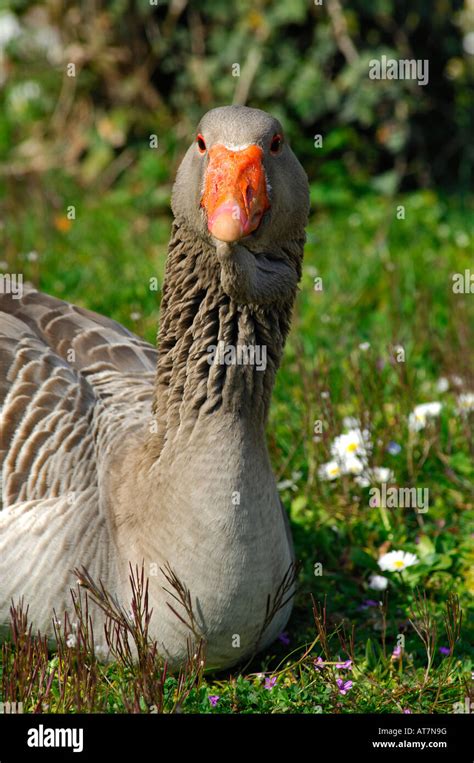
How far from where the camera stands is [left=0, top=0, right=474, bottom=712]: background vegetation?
374 cm

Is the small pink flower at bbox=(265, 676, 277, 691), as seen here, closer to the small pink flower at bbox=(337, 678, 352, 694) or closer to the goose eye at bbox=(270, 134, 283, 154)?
the small pink flower at bbox=(337, 678, 352, 694)

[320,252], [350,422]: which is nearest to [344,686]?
[350,422]

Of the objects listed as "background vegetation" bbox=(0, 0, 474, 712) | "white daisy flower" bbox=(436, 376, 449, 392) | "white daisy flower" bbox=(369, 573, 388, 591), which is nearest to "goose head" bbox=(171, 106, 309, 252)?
"background vegetation" bbox=(0, 0, 474, 712)

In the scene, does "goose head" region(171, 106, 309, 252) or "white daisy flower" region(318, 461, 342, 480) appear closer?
"goose head" region(171, 106, 309, 252)

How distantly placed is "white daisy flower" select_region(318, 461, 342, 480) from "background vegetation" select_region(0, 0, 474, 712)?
0.05m

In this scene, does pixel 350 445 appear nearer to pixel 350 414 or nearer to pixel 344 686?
pixel 350 414

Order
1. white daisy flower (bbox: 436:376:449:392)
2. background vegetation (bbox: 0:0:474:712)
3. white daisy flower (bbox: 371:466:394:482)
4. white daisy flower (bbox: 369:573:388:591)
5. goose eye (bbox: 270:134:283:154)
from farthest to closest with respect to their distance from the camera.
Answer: white daisy flower (bbox: 436:376:449:392), white daisy flower (bbox: 371:466:394:482), white daisy flower (bbox: 369:573:388:591), background vegetation (bbox: 0:0:474:712), goose eye (bbox: 270:134:283:154)

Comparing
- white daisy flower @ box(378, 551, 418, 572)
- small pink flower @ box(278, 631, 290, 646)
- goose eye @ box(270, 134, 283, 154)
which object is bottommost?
small pink flower @ box(278, 631, 290, 646)

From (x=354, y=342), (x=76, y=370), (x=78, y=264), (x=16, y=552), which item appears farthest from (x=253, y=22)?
(x=16, y=552)

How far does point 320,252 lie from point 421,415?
9.51 ft

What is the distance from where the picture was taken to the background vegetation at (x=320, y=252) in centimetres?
374

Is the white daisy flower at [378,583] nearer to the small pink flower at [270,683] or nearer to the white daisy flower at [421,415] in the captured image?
the small pink flower at [270,683]

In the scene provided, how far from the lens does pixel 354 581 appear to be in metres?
4.47

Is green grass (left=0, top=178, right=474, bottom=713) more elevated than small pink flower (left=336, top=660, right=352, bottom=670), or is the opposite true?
green grass (left=0, top=178, right=474, bottom=713)
